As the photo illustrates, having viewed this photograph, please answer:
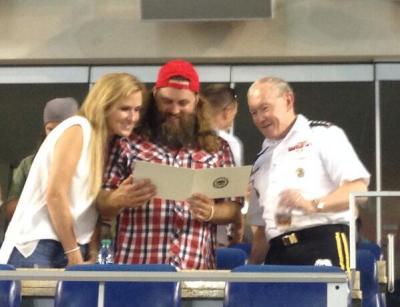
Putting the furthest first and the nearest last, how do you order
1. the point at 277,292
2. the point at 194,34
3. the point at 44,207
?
1. the point at 194,34
2. the point at 44,207
3. the point at 277,292

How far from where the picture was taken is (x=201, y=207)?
401 cm

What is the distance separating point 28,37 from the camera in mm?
9383

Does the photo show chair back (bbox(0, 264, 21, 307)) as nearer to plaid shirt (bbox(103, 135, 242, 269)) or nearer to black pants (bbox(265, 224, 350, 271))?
plaid shirt (bbox(103, 135, 242, 269))

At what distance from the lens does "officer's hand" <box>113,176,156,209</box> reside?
12.9 feet

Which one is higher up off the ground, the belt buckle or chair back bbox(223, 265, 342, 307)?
the belt buckle

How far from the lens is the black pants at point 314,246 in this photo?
14.3ft

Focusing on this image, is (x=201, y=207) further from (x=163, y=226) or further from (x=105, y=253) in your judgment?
(x=105, y=253)

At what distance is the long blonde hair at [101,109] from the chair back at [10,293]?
0.52 m

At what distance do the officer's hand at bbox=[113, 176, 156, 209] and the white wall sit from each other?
5.28 m

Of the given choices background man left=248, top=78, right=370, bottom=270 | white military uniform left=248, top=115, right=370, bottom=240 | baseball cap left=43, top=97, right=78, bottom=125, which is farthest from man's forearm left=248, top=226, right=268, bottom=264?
baseball cap left=43, top=97, right=78, bottom=125

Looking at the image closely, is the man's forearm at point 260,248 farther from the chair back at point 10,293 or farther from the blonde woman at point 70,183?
the chair back at point 10,293

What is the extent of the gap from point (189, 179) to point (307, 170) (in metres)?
0.76

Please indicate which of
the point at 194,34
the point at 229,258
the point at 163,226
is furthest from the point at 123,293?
the point at 194,34

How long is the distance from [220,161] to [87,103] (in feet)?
1.96
